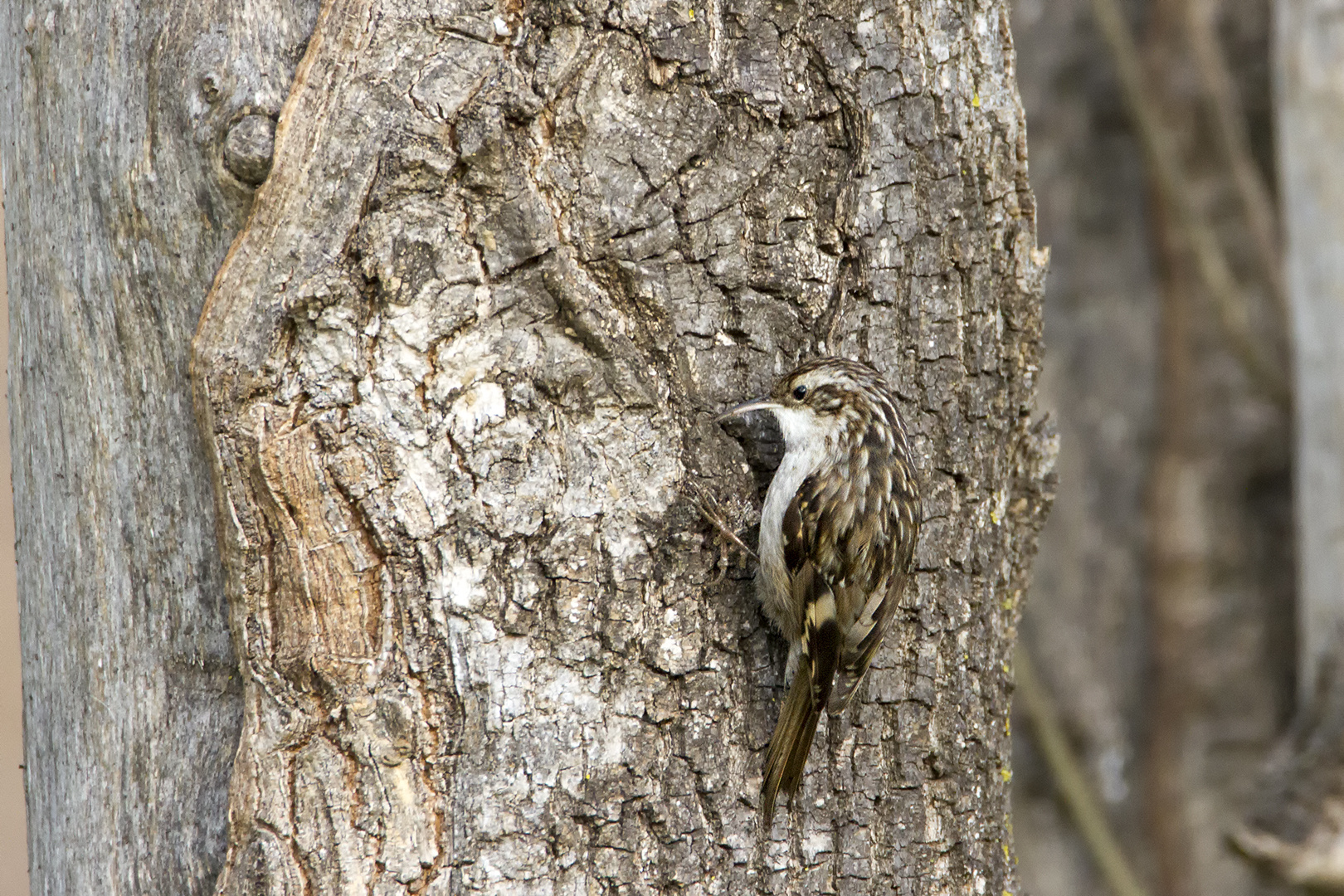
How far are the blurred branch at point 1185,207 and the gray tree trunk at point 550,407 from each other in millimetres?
2832

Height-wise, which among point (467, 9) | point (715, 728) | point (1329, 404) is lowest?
point (715, 728)

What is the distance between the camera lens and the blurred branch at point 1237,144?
4602 mm

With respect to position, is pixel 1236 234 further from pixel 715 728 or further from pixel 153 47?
pixel 153 47

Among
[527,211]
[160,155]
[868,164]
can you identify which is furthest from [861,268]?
[160,155]

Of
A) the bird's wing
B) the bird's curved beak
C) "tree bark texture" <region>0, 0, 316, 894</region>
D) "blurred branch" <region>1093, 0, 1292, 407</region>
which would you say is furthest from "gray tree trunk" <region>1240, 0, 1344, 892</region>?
"tree bark texture" <region>0, 0, 316, 894</region>

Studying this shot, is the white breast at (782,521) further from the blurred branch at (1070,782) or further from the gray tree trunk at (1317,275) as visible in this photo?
the blurred branch at (1070,782)

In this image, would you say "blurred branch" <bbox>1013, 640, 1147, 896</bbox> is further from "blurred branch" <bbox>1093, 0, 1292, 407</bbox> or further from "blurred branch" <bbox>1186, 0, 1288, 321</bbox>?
"blurred branch" <bbox>1186, 0, 1288, 321</bbox>

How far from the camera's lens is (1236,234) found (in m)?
4.72

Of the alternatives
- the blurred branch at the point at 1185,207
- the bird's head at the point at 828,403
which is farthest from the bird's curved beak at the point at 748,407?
the blurred branch at the point at 1185,207

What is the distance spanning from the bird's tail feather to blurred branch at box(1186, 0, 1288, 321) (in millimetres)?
3424

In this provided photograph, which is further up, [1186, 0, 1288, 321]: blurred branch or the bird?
[1186, 0, 1288, 321]: blurred branch

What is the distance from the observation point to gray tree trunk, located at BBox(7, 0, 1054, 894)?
1.73 meters

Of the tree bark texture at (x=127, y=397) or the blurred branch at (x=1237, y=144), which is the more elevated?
the blurred branch at (x=1237, y=144)

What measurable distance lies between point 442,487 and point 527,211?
407mm
